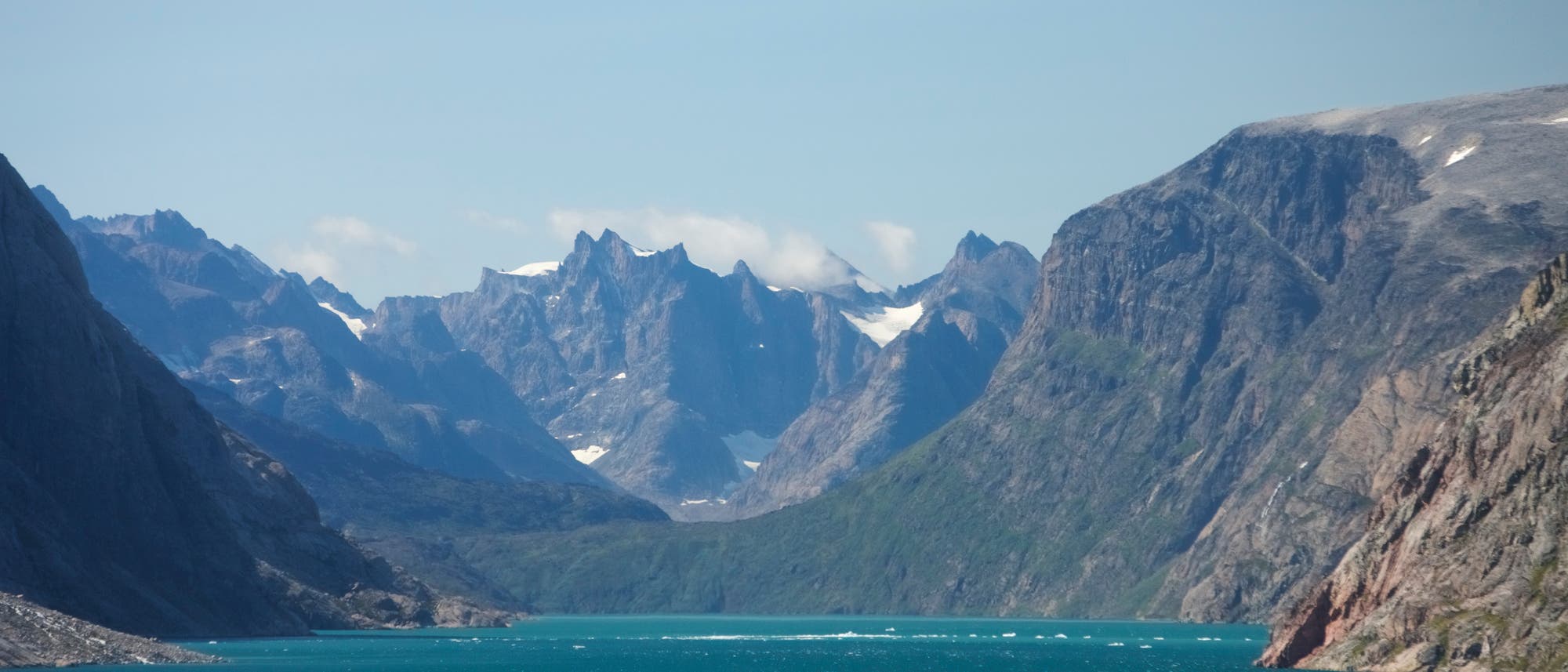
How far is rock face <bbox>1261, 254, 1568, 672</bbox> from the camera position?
533 ft

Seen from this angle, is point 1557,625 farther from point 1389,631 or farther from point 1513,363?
point 1513,363

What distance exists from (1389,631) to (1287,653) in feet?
75.9

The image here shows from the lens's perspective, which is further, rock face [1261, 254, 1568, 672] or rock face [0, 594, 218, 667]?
rock face [0, 594, 218, 667]

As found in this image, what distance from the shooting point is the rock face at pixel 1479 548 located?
162 metres

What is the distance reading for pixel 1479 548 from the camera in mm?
174125

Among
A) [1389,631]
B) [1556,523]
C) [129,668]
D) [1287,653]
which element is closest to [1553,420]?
[1556,523]

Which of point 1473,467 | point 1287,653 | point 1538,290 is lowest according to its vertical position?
point 1287,653

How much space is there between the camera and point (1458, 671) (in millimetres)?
161125

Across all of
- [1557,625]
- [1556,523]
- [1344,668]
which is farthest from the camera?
[1344,668]

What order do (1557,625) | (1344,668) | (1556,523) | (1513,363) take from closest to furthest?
(1557,625) → (1556,523) → (1344,668) → (1513,363)

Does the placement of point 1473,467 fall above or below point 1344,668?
above

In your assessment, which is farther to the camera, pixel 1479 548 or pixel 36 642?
pixel 36 642

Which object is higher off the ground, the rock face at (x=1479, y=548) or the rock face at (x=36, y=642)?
the rock face at (x=36, y=642)

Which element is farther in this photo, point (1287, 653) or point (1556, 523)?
point (1287, 653)
